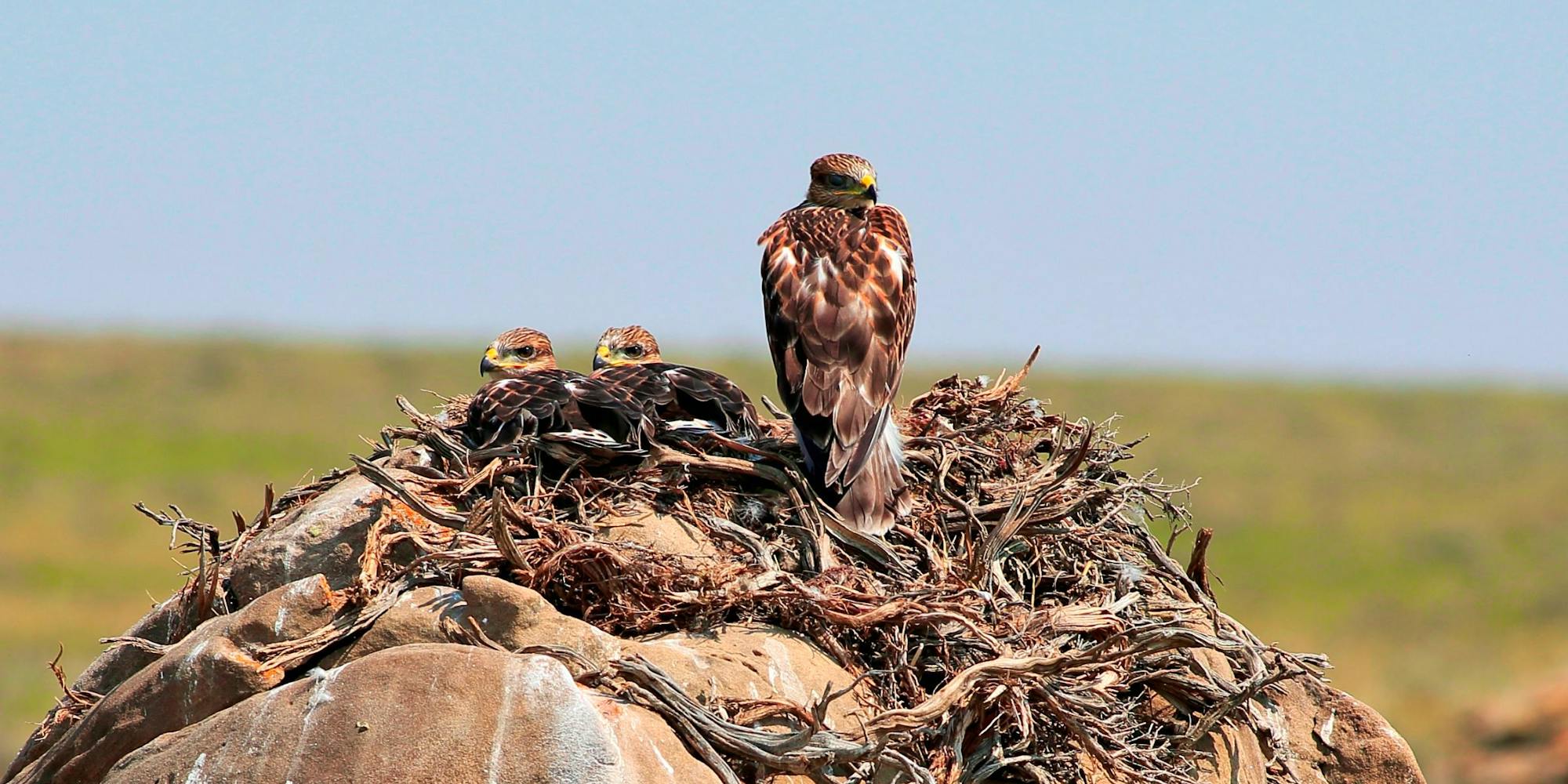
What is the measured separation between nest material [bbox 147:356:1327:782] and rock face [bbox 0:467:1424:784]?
91 millimetres

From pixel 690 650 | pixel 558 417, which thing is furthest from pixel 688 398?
pixel 690 650

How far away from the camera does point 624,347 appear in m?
8.45

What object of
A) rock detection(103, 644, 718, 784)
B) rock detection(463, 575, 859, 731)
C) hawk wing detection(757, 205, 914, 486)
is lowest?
rock detection(103, 644, 718, 784)

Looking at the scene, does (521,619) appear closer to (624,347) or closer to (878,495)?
(878,495)

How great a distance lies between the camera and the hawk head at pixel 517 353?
824 cm

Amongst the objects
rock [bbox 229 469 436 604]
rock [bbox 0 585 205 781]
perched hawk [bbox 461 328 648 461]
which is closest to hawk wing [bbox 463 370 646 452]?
perched hawk [bbox 461 328 648 461]

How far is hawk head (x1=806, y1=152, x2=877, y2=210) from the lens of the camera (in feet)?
26.0

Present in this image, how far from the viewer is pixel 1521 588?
109 feet

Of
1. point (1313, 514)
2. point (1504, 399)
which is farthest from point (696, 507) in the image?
point (1504, 399)

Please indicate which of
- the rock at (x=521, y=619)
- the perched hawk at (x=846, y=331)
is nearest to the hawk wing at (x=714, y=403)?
the perched hawk at (x=846, y=331)

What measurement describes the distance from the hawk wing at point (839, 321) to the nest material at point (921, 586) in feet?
0.64

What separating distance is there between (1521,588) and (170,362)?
38.1m

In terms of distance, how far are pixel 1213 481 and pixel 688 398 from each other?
38.5 meters

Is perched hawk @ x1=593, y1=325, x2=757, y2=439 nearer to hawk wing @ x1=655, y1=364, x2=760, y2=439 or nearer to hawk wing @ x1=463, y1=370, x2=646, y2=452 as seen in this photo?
hawk wing @ x1=655, y1=364, x2=760, y2=439
